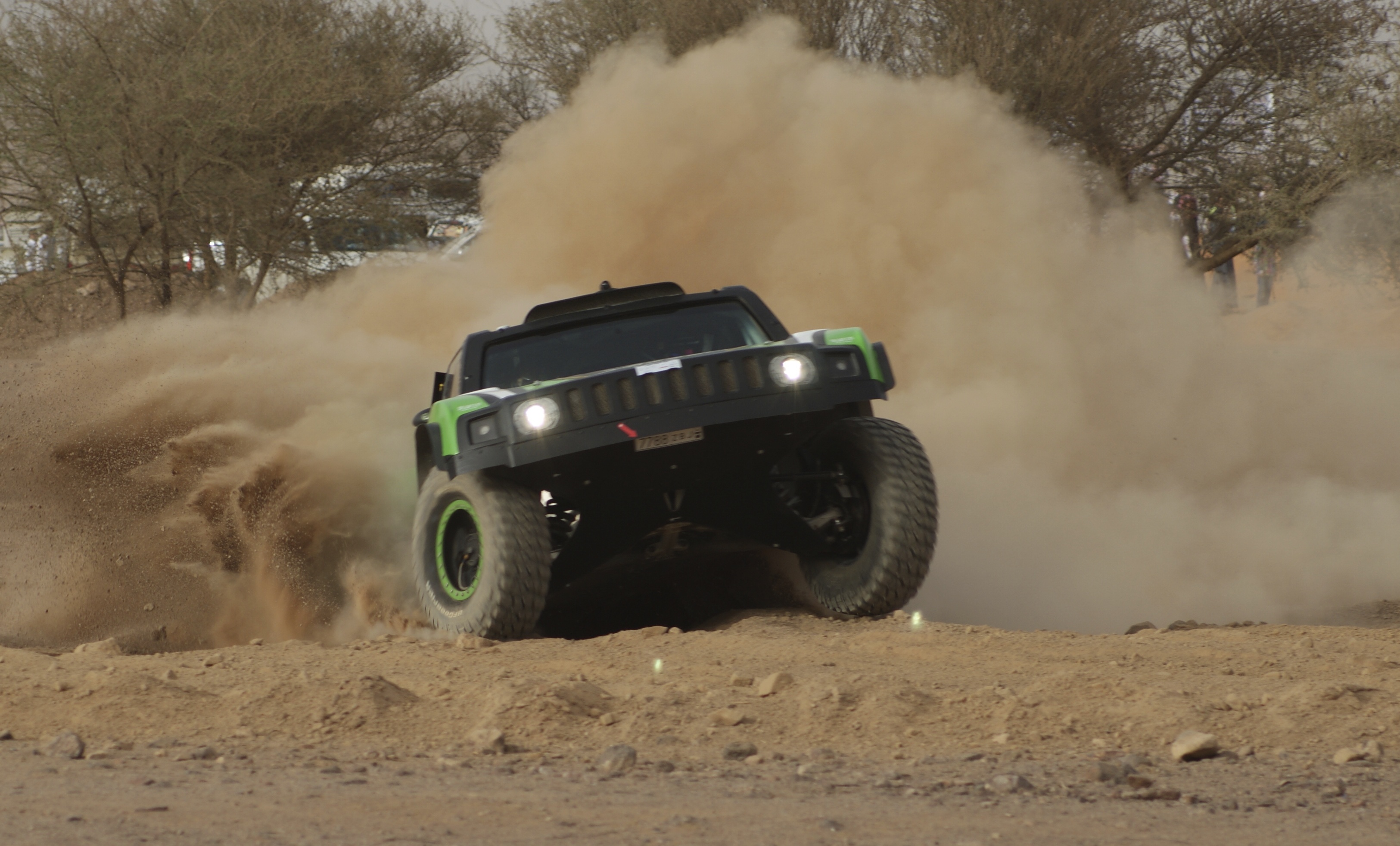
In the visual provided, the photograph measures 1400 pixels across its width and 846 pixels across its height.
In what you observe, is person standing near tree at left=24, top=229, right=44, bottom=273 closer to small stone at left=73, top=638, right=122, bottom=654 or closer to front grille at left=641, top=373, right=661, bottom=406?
small stone at left=73, top=638, right=122, bottom=654

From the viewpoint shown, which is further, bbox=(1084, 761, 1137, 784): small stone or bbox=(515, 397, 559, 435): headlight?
bbox=(515, 397, 559, 435): headlight

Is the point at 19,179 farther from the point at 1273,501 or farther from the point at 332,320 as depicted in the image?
the point at 1273,501

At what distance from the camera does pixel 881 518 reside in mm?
6988

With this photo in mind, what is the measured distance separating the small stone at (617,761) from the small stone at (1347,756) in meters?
2.10

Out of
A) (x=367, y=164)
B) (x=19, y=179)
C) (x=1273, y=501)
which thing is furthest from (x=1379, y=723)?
(x=367, y=164)

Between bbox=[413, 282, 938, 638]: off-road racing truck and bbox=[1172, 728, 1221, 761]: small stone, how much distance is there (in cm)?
253

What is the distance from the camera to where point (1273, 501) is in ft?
38.3

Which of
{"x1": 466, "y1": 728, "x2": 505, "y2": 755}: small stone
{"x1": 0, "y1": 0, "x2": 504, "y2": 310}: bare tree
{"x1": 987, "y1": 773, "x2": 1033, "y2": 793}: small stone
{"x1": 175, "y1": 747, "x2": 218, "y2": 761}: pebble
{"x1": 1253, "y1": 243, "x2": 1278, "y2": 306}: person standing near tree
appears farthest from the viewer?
{"x1": 1253, "y1": 243, "x2": 1278, "y2": 306}: person standing near tree

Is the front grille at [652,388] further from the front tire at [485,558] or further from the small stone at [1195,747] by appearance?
the small stone at [1195,747]

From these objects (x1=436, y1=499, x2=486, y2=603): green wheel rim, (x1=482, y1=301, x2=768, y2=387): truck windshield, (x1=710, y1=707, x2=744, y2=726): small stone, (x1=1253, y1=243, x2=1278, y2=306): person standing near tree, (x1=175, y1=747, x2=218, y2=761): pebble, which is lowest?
(x1=710, y1=707, x2=744, y2=726): small stone

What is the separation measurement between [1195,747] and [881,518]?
267 cm

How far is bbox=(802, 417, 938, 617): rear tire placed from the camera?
695 cm

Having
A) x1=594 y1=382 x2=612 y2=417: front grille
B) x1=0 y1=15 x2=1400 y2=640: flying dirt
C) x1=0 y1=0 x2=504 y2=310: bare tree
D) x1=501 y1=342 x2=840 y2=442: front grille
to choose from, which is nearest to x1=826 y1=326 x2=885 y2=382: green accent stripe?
x1=501 y1=342 x2=840 y2=442: front grille

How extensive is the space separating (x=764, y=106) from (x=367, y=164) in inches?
293
